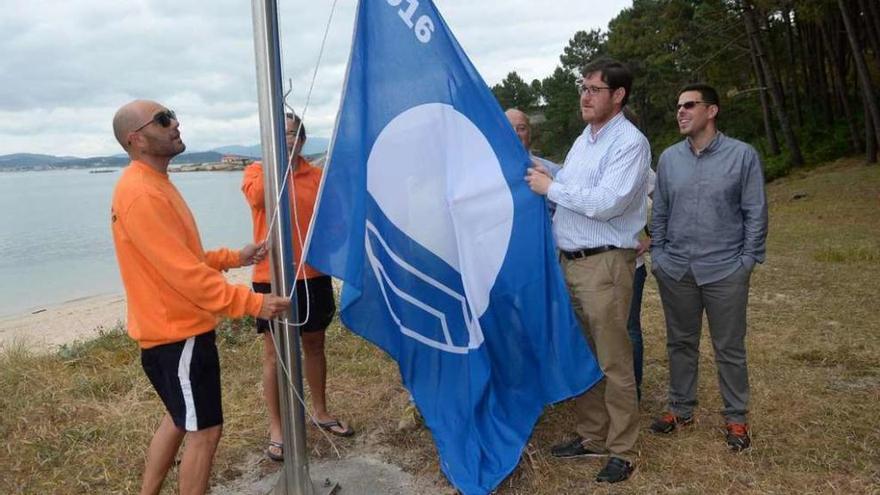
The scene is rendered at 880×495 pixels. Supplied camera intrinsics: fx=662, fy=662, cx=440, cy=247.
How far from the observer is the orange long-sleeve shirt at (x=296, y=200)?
3.48 m

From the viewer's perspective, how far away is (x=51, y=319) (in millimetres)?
12617

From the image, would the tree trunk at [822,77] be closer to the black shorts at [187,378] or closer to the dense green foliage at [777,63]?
the dense green foliage at [777,63]

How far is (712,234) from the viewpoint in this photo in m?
3.45

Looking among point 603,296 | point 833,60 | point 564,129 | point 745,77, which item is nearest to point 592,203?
point 603,296

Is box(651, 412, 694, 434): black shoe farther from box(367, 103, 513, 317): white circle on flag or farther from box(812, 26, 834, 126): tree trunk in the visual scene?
box(812, 26, 834, 126): tree trunk

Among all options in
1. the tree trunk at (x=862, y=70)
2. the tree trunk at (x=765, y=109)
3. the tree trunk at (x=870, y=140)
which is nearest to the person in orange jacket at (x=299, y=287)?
the tree trunk at (x=862, y=70)

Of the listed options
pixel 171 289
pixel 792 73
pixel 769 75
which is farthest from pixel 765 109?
pixel 171 289

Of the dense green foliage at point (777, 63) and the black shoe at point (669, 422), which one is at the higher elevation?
the dense green foliage at point (777, 63)

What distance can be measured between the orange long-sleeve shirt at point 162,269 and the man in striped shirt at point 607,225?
1.54 metres

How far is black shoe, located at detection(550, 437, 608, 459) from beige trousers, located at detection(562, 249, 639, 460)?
12 cm

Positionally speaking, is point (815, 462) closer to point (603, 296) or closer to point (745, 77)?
point (603, 296)

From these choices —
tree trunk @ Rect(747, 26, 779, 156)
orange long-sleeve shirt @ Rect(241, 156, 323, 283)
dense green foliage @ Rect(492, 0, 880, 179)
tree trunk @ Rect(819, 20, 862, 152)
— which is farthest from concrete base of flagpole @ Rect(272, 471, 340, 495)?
tree trunk @ Rect(819, 20, 862, 152)

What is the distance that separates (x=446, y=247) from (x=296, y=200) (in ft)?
3.06

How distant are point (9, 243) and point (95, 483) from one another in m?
26.3
